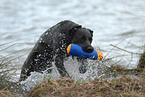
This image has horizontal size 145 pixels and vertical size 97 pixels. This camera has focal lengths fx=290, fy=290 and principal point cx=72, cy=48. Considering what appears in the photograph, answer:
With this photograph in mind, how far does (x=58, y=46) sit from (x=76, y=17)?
996 centimetres

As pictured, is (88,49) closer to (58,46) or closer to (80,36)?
(80,36)

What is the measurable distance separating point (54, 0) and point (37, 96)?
1546 centimetres

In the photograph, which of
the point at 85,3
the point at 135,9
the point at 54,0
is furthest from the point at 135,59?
the point at 54,0

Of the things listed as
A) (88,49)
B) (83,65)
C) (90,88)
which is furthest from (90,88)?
(83,65)

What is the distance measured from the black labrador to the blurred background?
407 centimetres

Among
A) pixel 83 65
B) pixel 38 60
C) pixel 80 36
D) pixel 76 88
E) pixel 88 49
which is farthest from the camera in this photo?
pixel 38 60

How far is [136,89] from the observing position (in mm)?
4570

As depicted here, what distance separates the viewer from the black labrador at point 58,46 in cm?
514

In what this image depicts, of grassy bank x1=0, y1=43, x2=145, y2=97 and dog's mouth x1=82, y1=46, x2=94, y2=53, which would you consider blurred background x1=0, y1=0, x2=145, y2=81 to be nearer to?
dog's mouth x1=82, y1=46, x2=94, y2=53

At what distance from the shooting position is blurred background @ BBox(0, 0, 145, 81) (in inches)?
444

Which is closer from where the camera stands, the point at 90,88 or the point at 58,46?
the point at 90,88

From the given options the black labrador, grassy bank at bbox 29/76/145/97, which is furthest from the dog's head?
grassy bank at bbox 29/76/145/97

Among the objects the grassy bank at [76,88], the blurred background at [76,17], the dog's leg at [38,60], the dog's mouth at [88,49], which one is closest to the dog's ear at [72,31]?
the dog's mouth at [88,49]

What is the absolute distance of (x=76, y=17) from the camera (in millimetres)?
15008
